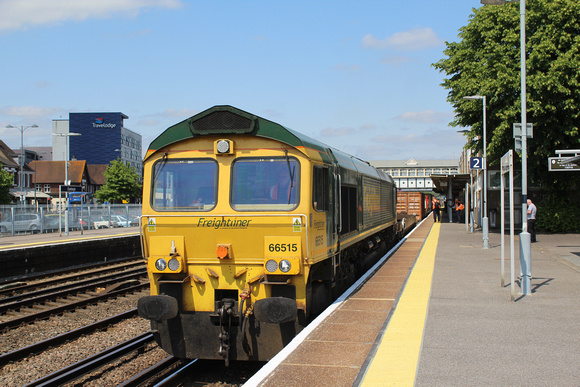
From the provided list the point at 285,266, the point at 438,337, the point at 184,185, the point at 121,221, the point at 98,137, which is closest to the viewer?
the point at 438,337

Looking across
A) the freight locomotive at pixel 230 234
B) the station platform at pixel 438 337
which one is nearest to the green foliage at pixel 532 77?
the station platform at pixel 438 337

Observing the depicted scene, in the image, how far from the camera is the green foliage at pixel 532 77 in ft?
79.0

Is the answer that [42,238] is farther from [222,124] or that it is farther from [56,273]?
[222,124]

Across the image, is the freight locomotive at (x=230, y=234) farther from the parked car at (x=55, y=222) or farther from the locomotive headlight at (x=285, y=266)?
the parked car at (x=55, y=222)

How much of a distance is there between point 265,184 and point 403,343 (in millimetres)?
2596

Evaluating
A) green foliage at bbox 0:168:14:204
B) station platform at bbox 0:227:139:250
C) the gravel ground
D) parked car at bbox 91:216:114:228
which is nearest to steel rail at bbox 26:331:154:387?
the gravel ground

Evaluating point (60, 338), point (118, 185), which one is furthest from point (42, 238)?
point (118, 185)

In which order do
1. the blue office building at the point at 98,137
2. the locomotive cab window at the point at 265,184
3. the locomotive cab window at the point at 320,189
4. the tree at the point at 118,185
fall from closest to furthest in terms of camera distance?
1. the locomotive cab window at the point at 265,184
2. the locomotive cab window at the point at 320,189
3. the tree at the point at 118,185
4. the blue office building at the point at 98,137

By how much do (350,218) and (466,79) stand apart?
19037 millimetres

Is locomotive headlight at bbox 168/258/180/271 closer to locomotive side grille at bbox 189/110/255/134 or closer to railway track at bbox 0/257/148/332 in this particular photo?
locomotive side grille at bbox 189/110/255/134

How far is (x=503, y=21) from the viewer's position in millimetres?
25812

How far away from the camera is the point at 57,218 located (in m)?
32.0

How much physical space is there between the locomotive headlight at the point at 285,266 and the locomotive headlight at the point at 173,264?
4.45 feet

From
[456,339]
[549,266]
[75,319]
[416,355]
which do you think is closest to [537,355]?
[456,339]
